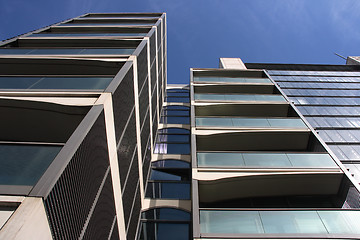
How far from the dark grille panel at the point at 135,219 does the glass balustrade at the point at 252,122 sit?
5.55m

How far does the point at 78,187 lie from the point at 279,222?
6495 mm

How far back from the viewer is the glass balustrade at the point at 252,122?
13.7 metres

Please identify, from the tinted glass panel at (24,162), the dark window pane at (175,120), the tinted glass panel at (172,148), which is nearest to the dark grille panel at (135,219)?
the tinted glass panel at (172,148)

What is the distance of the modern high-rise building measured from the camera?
498 cm

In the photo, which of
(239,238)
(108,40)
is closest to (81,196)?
(239,238)

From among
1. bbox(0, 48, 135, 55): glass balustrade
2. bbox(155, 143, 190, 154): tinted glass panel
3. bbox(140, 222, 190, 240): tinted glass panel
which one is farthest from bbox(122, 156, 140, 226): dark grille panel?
bbox(0, 48, 135, 55): glass balustrade

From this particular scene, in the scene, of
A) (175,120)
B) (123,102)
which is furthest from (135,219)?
(175,120)

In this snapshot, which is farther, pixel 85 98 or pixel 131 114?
pixel 131 114

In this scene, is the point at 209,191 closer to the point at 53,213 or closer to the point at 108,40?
the point at 53,213

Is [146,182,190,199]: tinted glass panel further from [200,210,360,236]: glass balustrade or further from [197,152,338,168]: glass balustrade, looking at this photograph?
[200,210,360,236]: glass balustrade

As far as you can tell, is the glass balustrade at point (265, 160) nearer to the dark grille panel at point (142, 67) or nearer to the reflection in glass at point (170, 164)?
the reflection in glass at point (170, 164)

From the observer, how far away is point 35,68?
453 inches

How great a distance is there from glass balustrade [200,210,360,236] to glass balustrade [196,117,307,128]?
6.36 m

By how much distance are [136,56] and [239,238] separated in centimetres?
914
